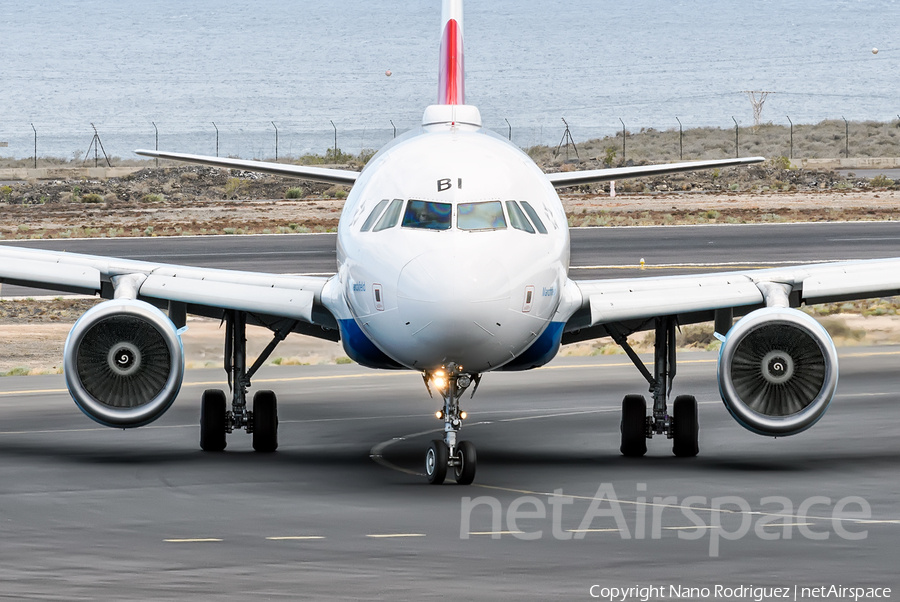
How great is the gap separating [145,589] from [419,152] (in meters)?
8.21

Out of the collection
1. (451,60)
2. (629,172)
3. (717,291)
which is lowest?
(717,291)

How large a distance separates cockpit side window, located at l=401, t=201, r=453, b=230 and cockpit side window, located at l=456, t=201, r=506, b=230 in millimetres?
138

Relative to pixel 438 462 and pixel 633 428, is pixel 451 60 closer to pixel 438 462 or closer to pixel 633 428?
pixel 633 428

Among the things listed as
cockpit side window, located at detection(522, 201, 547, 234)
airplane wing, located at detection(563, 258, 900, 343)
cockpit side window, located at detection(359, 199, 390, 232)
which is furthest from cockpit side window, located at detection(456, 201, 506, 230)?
airplane wing, located at detection(563, 258, 900, 343)

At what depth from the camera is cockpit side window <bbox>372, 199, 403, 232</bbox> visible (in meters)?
18.6

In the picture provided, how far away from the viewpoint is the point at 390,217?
18672mm

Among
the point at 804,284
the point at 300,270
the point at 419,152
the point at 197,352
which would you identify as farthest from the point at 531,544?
the point at 300,270

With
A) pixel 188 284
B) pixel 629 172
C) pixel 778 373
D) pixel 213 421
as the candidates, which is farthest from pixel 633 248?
pixel 778 373

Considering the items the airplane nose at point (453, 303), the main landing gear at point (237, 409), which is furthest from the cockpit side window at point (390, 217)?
the main landing gear at point (237, 409)

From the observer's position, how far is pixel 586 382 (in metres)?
32.7

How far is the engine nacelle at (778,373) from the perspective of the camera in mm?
19797

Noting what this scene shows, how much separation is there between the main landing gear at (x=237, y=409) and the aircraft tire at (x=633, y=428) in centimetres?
502

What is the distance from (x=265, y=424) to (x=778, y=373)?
296 inches

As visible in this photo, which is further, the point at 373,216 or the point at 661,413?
the point at 661,413
